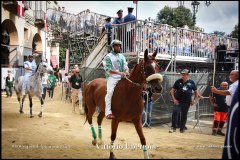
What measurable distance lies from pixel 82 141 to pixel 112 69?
2252 mm

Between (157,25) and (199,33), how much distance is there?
9.23ft

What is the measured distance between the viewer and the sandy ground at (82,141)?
4.91m

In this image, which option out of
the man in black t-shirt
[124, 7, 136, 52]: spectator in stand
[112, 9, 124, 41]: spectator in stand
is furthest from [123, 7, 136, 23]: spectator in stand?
the man in black t-shirt

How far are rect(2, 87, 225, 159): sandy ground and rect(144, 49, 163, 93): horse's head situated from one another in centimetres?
148

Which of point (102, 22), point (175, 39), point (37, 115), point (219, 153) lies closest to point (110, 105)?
point (219, 153)

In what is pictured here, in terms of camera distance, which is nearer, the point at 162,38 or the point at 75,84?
the point at 162,38

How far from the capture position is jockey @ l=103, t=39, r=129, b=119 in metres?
5.26

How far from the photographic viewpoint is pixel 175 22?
22094mm

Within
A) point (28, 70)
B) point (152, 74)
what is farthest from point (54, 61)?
point (152, 74)

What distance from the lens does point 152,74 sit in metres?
4.86

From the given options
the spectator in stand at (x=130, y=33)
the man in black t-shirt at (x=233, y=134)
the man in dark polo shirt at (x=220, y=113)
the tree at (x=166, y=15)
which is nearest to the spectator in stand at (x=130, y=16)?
the spectator in stand at (x=130, y=33)

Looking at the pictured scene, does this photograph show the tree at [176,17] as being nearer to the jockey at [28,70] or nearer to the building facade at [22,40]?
the building facade at [22,40]

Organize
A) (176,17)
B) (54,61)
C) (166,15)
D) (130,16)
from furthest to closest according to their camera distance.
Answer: (166,15) → (176,17) → (54,61) → (130,16)

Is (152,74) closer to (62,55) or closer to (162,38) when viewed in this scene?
(162,38)
